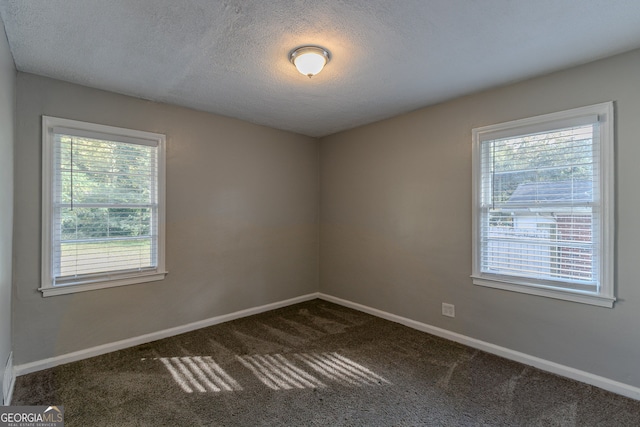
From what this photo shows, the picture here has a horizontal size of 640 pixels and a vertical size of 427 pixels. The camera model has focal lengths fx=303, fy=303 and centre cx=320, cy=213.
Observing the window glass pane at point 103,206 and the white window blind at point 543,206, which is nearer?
the white window blind at point 543,206

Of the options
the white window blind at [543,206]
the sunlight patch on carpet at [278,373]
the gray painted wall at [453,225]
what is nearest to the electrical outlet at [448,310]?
the gray painted wall at [453,225]

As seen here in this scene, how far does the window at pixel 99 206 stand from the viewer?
8.61ft

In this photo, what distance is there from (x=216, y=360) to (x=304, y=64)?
103 inches

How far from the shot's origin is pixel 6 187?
6.91 ft

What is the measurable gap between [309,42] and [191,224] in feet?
7.63

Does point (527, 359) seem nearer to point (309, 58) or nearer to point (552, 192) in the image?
point (552, 192)

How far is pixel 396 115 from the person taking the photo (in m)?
3.65

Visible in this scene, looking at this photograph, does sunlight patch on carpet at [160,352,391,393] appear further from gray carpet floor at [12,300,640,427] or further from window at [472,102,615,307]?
window at [472,102,615,307]

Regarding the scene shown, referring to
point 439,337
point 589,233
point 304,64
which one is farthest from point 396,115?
point 439,337

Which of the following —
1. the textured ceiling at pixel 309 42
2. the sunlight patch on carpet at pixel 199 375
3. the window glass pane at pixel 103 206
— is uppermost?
the textured ceiling at pixel 309 42

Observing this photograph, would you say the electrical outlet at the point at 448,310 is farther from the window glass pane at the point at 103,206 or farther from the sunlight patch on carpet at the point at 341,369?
the window glass pane at the point at 103,206

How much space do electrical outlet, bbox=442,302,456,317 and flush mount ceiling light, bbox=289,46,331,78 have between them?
2638 mm

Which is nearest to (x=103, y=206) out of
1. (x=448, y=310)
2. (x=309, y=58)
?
(x=309, y=58)

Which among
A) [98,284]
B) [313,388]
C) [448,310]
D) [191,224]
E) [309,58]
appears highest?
[309,58]
